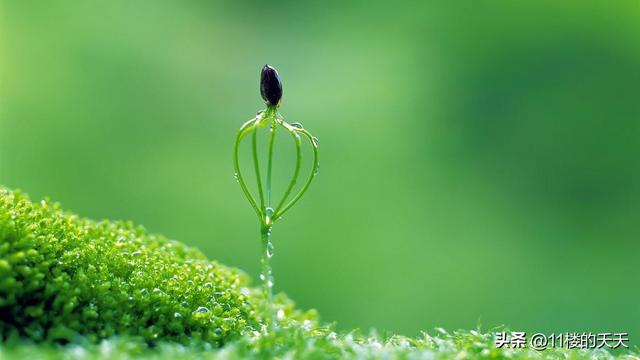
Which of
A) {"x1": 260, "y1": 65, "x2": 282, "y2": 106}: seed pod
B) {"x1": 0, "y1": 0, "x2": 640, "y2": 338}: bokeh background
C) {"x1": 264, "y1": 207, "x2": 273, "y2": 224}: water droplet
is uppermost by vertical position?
{"x1": 0, "y1": 0, "x2": 640, "y2": 338}: bokeh background

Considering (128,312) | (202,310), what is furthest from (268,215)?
(128,312)

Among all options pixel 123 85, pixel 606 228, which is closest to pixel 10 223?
pixel 123 85

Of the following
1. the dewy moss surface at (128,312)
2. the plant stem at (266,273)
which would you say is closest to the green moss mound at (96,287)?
the dewy moss surface at (128,312)

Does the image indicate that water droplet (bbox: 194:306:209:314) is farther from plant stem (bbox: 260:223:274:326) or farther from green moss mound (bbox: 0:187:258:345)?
plant stem (bbox: 260:223:274:326)

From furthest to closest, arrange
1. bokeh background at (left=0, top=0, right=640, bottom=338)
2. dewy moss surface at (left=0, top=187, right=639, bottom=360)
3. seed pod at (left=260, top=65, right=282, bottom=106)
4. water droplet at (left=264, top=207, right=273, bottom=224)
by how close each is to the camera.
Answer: bokeh background at (left=0, top=0, right=640, bottom=338) < water droplet at (left=264, top=207, right=273, bottom=224) < seed pod at (left=260, top=65, right=282, bottom=106) < dewy moss surface at (left=0, top=187, right=639, bottom=360)

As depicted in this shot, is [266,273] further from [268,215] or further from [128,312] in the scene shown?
[128,312]

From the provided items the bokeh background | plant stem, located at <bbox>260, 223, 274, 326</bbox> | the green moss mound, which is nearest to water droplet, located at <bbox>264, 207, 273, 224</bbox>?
plant stem, located at <bbox>260, 223, 274, 326</bbox>

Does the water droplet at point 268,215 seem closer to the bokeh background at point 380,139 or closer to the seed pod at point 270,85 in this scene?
the seed pod at point 270,85
